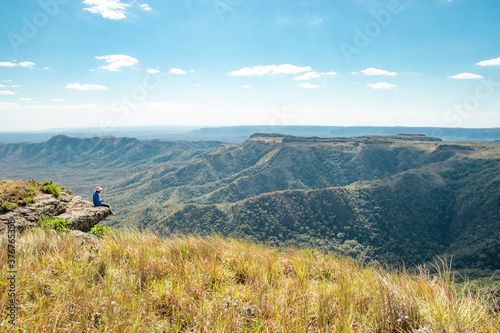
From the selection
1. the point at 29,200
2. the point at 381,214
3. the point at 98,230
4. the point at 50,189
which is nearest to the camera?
the point at 98,230

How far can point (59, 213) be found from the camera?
1065 cm

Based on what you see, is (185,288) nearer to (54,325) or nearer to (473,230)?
(54,325)

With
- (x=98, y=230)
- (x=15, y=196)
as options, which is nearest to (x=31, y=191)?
(x=15, y=196)

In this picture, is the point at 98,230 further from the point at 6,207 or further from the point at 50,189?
the point at 50,189

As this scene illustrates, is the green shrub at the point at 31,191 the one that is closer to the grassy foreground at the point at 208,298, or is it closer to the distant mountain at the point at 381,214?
the grassy foreground at the point at 208,298

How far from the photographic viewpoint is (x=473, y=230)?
94.1 meters

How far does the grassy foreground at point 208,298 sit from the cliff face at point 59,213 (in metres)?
4.73

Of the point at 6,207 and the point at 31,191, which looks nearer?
the point at 6,207

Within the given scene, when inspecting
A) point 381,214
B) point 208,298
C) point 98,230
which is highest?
point 208,298

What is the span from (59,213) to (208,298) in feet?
35.1

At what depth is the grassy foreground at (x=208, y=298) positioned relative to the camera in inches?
112

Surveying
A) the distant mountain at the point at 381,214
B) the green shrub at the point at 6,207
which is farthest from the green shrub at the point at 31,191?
the distant mountain at the point at 381,214

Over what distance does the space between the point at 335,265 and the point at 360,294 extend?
1.59 metres

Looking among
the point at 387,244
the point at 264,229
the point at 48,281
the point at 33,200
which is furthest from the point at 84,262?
the point at 387,244
